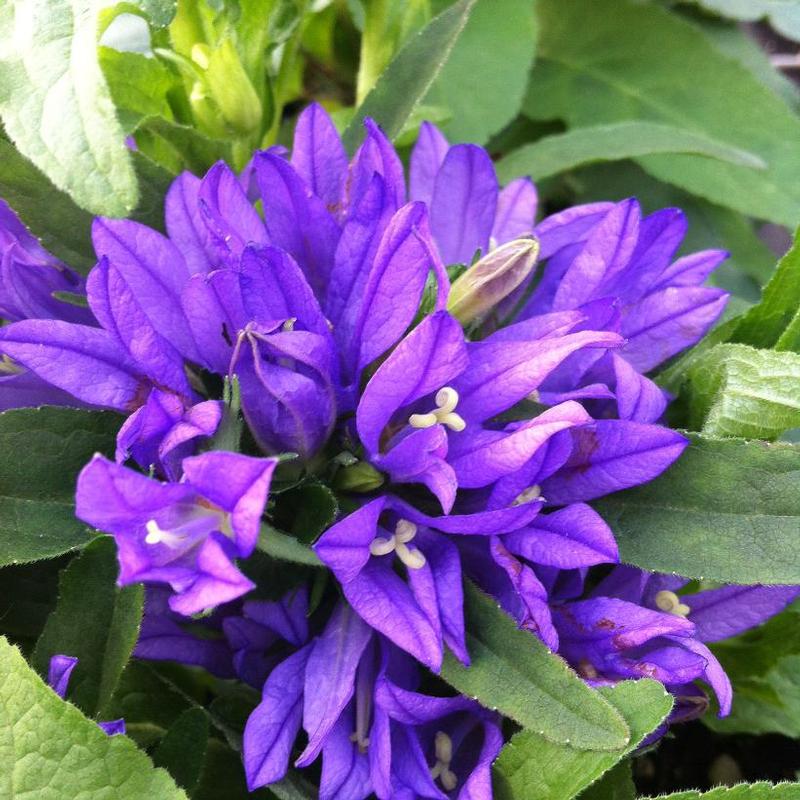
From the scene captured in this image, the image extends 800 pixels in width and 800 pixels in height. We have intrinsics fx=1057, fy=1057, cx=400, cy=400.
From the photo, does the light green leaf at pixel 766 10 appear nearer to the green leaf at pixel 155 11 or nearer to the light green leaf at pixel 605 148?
the light green leaf at pixel 605 148

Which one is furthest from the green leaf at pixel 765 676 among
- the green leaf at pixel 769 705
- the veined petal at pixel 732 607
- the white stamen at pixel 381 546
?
the white stamen at pixel 381 546

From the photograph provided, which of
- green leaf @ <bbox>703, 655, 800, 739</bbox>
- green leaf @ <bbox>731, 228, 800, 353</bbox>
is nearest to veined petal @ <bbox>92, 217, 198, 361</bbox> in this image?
green leaf @ <bbox>731, 228, 800, 353</bbox>

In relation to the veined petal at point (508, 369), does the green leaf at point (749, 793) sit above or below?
below

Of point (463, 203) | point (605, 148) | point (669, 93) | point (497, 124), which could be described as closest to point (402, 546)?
point (463, 203)

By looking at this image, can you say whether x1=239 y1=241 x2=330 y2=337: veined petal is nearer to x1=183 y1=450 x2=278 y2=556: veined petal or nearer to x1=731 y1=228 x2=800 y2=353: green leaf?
x1=183 y1=450 x2=278 y2=556: veined petal

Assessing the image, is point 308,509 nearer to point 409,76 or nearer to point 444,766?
point 444,766

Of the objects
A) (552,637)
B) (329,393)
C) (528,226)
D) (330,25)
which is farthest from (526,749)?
(330,25)
